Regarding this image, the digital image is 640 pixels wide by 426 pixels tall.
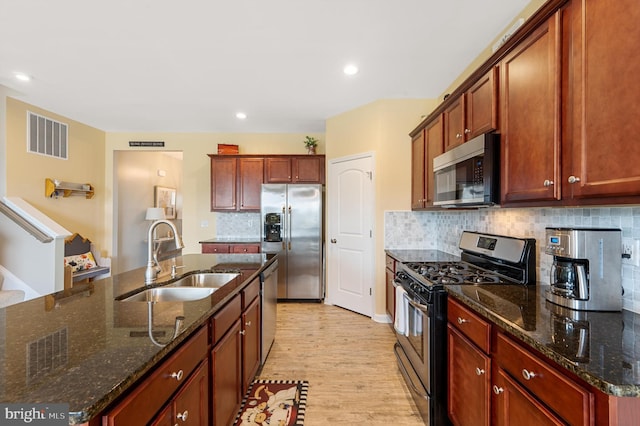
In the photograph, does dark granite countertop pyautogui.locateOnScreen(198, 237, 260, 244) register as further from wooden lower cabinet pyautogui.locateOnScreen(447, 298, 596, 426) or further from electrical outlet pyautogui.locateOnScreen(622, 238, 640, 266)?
electrical outlet pyautogui.locateOnScreen(622, 238, 640, 266)

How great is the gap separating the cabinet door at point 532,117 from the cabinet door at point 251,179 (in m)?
3.64

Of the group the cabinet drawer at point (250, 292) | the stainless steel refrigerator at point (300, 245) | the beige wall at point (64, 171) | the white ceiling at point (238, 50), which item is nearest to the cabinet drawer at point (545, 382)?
the cabinet drawer at point (250, 292)

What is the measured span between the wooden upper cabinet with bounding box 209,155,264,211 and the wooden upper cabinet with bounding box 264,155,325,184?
0.15 meters

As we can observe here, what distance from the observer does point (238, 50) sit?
8.44ft

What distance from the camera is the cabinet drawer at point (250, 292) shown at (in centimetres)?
192

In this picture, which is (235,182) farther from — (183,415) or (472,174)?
(183,415)

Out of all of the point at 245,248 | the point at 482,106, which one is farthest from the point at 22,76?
the point at 482,106

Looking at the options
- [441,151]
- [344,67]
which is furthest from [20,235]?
[441,151]

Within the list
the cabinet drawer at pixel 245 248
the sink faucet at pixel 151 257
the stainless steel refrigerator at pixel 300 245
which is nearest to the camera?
the sink faucet at pixel 151 257

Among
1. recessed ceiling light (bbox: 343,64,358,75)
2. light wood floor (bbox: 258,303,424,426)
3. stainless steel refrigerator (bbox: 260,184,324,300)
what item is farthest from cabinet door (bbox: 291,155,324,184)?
light wood floor (bbox: 258,303,424,426)

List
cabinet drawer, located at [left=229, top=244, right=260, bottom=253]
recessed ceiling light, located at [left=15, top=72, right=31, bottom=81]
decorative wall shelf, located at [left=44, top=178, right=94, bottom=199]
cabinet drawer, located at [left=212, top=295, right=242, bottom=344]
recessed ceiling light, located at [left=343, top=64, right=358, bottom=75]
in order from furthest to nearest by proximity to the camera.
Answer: cabinet drawer, located at [left=229, top=244, right=260, bottom=253]
decorative wall shelf, located at [left=44, top=178, right=94, bottom=199]
recessed ceiling light, located at [left=15, top=72, right=31, bottom=81]
recessed ceiling light, located at [left=343, top=64, right=358, bottom=75]
cabinet drawer, located at [left=212, top=295, right=242, bottom=344]

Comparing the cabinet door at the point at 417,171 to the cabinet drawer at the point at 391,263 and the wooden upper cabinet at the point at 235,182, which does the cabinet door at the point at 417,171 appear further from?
the wooden upper cabinet at the point at 235,182

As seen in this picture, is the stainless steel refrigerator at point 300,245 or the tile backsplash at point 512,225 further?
the stainless steel refrigerator at point 300,245

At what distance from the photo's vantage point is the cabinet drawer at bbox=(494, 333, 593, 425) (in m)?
0.85
